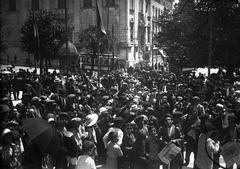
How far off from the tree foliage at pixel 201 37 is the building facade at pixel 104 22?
13570 mm

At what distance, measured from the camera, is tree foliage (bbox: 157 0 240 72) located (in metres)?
21.7

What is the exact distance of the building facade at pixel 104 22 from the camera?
138ft

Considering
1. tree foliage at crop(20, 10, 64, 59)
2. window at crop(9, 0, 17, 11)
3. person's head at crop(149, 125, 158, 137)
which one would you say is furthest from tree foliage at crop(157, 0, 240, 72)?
window at crop(9, 0, 17, 11)

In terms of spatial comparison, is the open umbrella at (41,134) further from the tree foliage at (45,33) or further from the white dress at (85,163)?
the tree foliage at (45,33)

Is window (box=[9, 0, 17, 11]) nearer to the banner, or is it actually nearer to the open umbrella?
the banner

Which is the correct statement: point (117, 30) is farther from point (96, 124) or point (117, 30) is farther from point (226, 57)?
point (96, 124)

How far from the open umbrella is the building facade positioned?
34100 millimetres

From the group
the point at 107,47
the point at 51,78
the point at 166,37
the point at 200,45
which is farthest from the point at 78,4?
the point at 51,78

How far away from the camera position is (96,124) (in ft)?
24.4

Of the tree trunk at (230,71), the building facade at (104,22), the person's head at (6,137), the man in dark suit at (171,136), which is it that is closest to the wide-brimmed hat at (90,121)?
the man in dark suit at (171,136)

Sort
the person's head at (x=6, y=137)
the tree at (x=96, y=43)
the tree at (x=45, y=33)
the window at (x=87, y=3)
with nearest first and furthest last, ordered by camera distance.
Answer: the person's head at (x=6, y=137)
the tree at (x=96, y=43)
the tree at (x=45, y=33)
the window at (x=87, y=3)

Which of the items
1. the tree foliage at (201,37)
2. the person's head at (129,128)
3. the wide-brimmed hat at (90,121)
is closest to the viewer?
the person's head at (129,128)

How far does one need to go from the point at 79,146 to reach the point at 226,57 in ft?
59.4

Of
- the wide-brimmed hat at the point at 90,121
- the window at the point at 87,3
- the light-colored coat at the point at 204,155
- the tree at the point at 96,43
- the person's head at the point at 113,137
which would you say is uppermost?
the window at the point at 87,3
